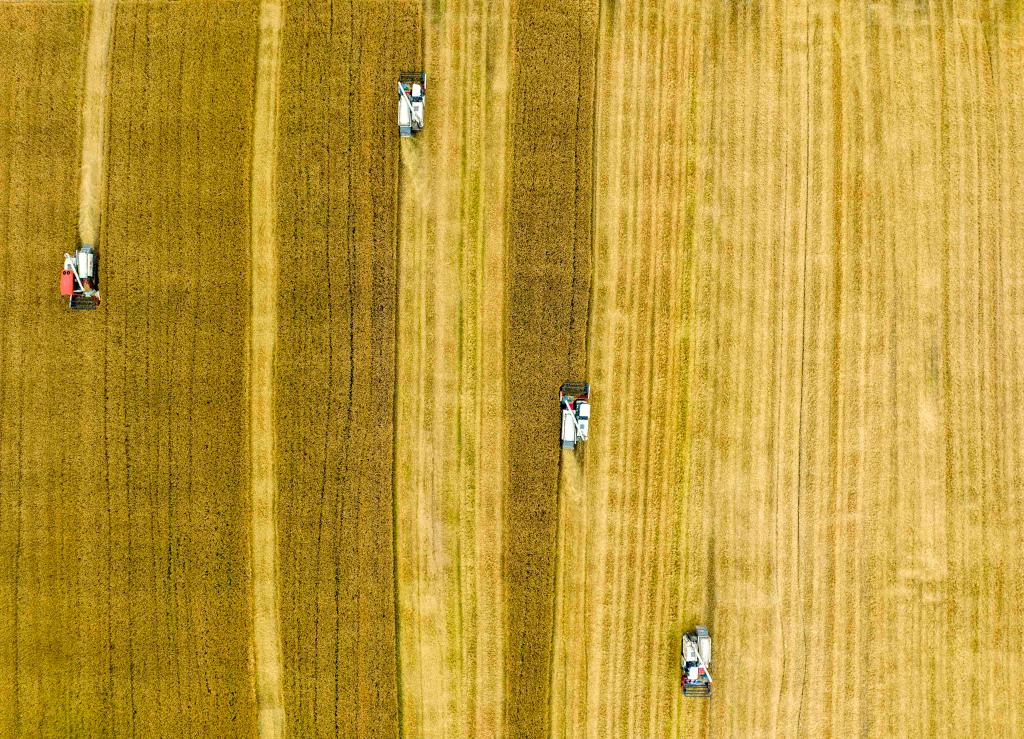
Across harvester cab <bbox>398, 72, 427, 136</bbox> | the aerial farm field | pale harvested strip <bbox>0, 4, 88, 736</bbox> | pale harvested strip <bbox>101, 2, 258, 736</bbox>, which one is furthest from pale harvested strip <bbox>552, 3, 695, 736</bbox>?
pale harvested strip <bbox>0, 4, 88, 736</bbox>

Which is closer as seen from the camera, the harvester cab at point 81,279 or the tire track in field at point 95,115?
the harvester cab at point 81,279

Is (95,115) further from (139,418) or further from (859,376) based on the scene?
(859,376)

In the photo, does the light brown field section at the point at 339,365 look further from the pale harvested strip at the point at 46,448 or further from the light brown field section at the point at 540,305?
the pale harvested strip at the point at 46,448

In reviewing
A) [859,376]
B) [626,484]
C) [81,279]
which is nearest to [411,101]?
Result: [81,279]

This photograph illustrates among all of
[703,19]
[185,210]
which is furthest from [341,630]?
[703,19]

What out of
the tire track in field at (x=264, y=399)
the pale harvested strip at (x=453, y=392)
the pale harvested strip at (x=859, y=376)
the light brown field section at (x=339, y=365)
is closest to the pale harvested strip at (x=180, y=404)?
the tire track in field at (x=264, y=399)
